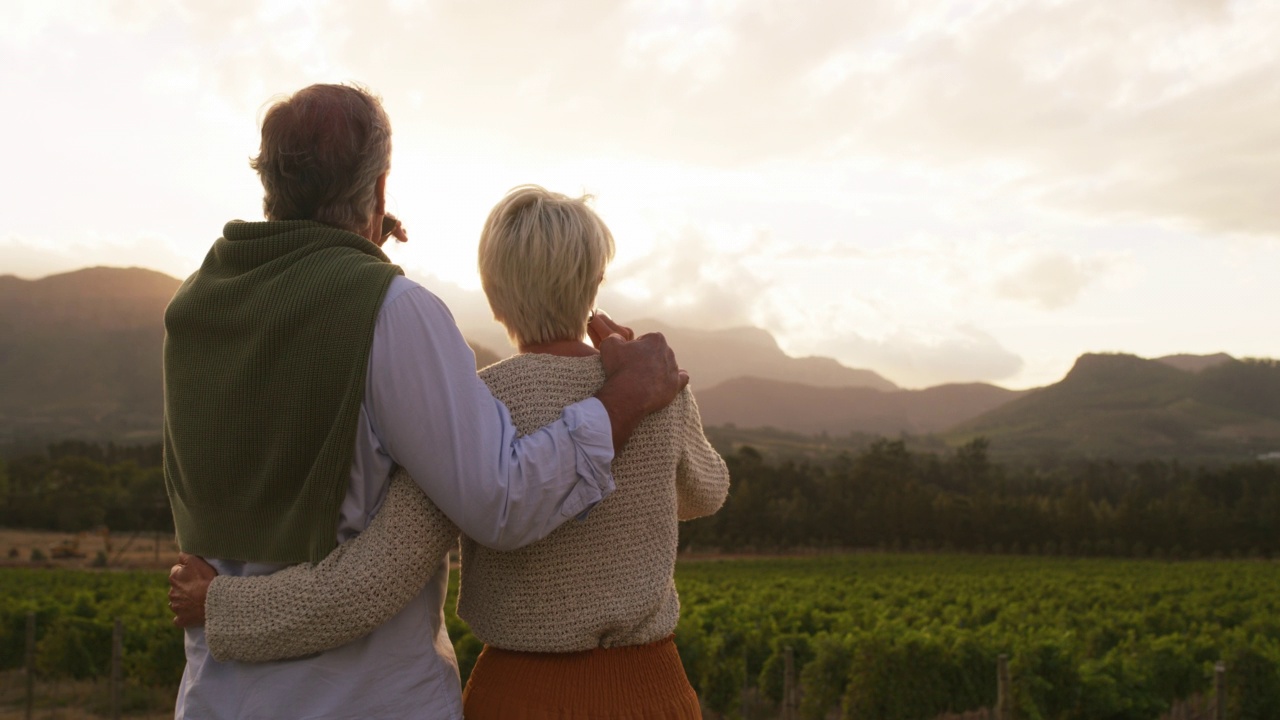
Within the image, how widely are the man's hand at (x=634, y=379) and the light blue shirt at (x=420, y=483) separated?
0.14ft

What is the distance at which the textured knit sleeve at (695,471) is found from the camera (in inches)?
75.2

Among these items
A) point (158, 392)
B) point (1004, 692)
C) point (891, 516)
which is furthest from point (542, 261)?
point (158, 392)

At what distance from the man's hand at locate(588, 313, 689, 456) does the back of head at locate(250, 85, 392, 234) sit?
51 cm

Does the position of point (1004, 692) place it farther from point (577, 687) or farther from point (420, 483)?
point (420, 483)

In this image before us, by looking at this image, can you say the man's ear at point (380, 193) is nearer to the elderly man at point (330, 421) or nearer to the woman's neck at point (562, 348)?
the elderly man at point (330, 421)

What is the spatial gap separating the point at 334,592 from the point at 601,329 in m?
0.69

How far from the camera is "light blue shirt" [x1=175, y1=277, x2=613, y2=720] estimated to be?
149 cm

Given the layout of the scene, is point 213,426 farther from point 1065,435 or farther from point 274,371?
point 1065,435

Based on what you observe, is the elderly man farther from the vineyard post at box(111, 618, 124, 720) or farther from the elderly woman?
the vineyard post at box(111, 618, 124, 720)

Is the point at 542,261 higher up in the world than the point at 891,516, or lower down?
higher up

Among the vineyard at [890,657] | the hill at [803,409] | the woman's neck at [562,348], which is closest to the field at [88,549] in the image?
the vineyard at [890,657]

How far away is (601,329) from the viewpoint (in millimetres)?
1881

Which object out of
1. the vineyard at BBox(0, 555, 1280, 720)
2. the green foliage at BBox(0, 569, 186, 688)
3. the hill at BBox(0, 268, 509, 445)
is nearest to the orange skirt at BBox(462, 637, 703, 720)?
the vineyard at BBox(0, 555, 1280, 720)

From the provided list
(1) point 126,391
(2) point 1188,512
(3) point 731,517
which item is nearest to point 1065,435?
(2) point 1188,512
